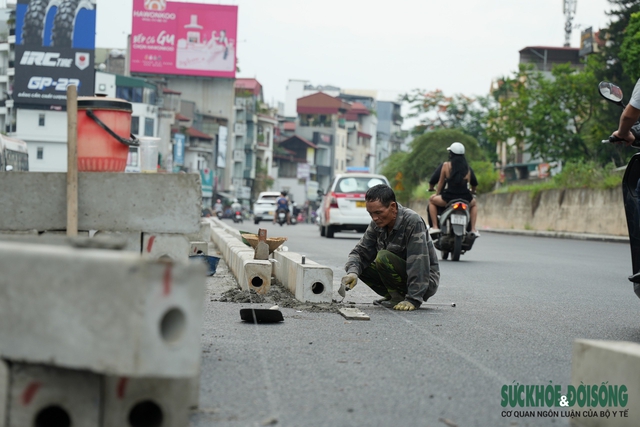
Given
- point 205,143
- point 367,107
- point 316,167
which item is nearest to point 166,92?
point 205,143

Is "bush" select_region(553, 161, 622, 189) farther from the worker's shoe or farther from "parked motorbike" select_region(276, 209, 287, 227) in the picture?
the worker's shoe

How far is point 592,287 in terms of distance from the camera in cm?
1138

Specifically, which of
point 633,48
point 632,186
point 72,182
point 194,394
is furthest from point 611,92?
point 633,48

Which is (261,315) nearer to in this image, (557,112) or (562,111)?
(557,112)

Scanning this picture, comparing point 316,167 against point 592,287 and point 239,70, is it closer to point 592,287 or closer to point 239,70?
point 239,70

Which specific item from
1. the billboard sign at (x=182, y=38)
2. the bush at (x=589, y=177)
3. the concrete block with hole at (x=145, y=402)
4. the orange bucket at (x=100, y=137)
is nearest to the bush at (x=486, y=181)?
the bush at (x=589, y=177)

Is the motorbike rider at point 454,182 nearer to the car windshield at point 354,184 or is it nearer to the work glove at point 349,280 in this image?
the work glove at point 349,280

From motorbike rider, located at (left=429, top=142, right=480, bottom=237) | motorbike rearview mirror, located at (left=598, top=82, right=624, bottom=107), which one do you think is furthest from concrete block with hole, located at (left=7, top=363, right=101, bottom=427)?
motorbike rider, located at (left=429, top=142, right=480, bottom=237)

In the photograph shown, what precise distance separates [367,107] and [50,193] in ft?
483

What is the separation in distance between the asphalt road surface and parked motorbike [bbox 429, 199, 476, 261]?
4849 mm

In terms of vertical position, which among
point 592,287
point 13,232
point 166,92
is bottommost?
point 592,287

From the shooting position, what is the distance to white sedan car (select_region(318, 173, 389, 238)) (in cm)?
2381

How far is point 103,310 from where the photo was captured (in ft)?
10.3

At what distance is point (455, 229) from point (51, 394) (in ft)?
40.3
